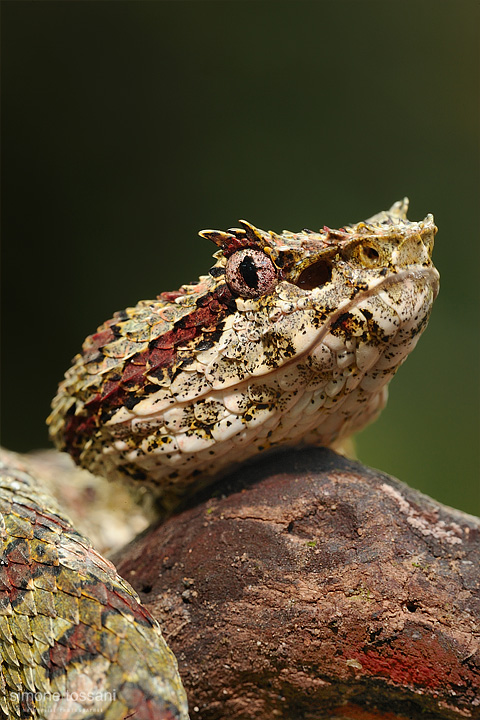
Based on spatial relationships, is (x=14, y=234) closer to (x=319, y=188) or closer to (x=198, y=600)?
(x=319, y=188)

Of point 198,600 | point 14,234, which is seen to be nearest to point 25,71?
point 14,234

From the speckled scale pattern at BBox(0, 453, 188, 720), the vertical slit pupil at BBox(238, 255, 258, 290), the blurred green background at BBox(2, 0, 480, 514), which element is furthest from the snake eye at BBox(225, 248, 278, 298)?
the blurred green background at BBox(2, 0, 480, 514)

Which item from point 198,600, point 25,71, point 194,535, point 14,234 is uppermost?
point 25,71

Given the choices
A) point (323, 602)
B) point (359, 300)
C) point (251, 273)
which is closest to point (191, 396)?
point (251, 273)

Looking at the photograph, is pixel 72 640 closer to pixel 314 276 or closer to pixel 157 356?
pixel 157 356

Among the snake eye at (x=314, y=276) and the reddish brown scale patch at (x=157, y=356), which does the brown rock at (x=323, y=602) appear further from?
the snake eye at (x=314, y=276)

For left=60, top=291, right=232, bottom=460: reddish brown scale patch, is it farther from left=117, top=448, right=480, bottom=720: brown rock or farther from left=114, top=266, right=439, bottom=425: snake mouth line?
left=117, top=448, right=480, bottom=720: brown rock

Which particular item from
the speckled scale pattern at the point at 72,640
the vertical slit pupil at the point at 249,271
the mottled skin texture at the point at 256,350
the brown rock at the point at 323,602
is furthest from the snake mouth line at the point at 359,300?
the speckled scale pattern at the point at 72,640
